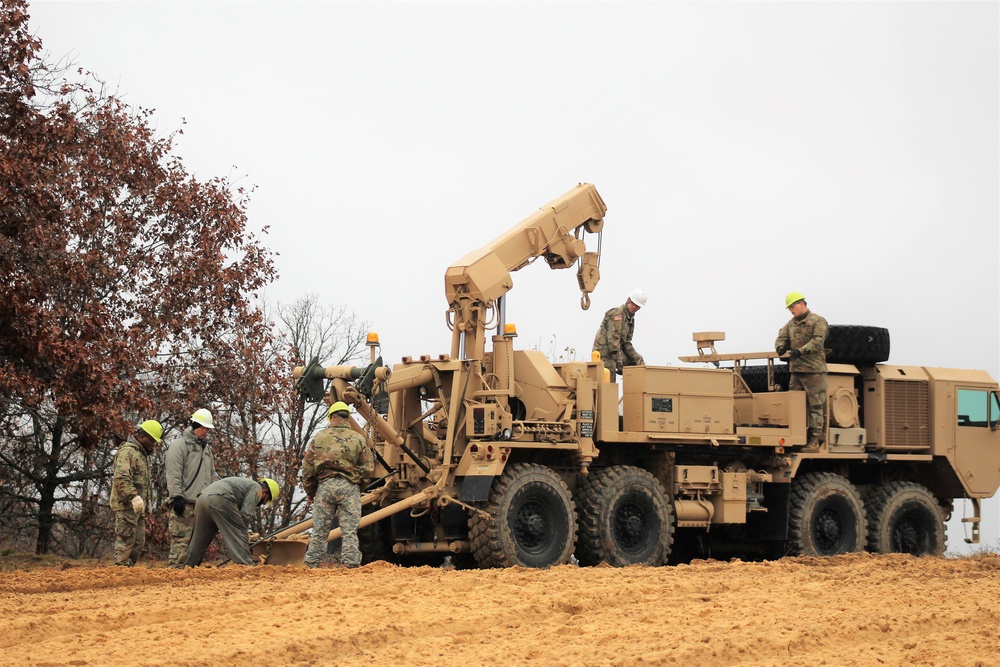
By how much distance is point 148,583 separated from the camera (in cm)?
1335

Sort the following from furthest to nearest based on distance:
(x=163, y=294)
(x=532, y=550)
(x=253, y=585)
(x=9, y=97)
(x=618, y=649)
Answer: (x=163, y=294) < (x=9, y=97) < (x=532, y=550) < (x=253, y=585) < (x=618, y=649)

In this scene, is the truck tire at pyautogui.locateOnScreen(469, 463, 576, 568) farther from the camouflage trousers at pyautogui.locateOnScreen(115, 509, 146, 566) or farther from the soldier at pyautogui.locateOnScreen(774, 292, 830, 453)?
the soldier at pyautogui.locateOnScreen(774, 292, 830, 453)

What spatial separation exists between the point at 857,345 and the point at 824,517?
2.63 metres

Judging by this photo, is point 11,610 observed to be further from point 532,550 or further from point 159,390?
point 159,390

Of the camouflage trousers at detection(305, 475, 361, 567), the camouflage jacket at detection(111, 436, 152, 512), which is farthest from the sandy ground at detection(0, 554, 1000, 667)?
the camouflage jacket at detection(111, 436, 152, 512)

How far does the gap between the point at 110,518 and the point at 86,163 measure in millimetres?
6285

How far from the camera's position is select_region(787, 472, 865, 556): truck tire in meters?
19.3

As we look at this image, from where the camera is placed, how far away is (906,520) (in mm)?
20922

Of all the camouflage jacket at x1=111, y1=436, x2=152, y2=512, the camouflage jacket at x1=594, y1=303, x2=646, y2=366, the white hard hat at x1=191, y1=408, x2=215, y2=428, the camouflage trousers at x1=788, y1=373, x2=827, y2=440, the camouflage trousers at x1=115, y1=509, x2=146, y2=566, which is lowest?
the camouflage trousers at x1=115, y1=509, x2=146, y2=566

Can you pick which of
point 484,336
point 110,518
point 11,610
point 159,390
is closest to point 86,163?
point 159,390

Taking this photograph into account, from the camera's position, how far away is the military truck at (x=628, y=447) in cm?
1619

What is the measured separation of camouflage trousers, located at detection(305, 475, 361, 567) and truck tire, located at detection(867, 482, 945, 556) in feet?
29.0

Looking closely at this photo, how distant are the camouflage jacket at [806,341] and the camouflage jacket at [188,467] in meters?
8.32

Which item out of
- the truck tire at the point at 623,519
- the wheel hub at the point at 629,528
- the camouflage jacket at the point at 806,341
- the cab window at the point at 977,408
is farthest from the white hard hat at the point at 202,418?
the cab window at the point at 977,408
